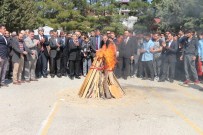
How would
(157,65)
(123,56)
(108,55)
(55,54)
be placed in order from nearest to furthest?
(108,55) → (55,54) → (123,56) → (157,65)

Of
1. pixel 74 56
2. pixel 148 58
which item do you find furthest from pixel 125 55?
pixel 74 56

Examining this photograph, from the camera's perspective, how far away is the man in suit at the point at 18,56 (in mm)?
13641

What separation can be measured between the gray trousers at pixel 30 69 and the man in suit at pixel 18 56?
0.46 m

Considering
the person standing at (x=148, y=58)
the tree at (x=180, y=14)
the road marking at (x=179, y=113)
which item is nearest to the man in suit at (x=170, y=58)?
the person standing at (x=148, y=58)

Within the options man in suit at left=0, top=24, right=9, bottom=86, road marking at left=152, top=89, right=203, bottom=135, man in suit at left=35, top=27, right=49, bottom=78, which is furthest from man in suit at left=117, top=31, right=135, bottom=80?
man in suit at left=0, top=24, right=9, bottom=86

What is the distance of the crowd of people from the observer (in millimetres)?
14906

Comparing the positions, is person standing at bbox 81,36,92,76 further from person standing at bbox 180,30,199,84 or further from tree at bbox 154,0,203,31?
tree at bbox 154,0,203,31

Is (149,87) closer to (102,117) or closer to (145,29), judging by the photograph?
(102,117)

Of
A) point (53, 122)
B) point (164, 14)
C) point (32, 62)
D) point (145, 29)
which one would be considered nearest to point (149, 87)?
point (32, 62)

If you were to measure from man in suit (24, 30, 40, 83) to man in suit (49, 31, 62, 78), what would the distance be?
0.94 metres

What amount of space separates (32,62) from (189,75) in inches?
253

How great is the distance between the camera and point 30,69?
1499cm

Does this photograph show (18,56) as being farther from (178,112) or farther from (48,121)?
(178,112)

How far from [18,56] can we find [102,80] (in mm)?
3905
